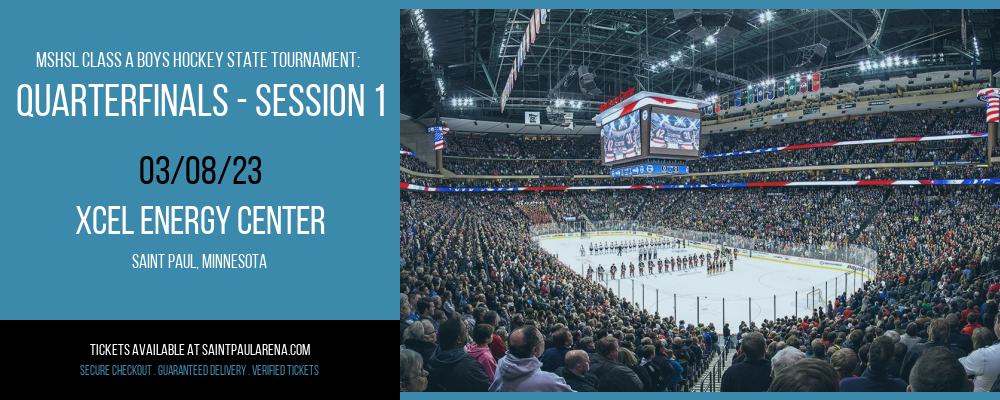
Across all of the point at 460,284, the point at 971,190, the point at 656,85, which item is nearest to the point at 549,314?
the point at 460,284

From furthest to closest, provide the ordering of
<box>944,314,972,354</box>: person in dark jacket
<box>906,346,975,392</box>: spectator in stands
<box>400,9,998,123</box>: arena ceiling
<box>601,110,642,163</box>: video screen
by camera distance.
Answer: <box>601,110,642,163</box>: video screen, <box>400,9,998,123</box>: arena ceiling, <box>944,314,972,354</box>: person in dark jacket, <box>906,346,975,392</box>: spectator in stands

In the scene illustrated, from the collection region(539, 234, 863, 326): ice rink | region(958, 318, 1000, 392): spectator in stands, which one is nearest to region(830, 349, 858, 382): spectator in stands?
region(958, 318, 1000, 392): spectator in stands

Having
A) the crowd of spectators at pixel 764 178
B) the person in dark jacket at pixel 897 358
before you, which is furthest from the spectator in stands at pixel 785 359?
the crowd of spectators at pixel 764 178

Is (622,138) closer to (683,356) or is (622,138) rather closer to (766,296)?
(766,296)

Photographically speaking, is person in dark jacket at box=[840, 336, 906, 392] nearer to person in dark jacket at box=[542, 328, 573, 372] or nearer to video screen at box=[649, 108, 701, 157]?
person in dark jacket at box=[542, 328, 573, 372]

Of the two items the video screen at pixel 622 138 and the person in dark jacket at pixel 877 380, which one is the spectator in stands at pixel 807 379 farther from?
the video screen at pixel 622 138

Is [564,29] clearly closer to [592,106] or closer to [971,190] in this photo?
[592,106]

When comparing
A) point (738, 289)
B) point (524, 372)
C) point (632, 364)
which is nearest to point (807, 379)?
point (524, 372)
